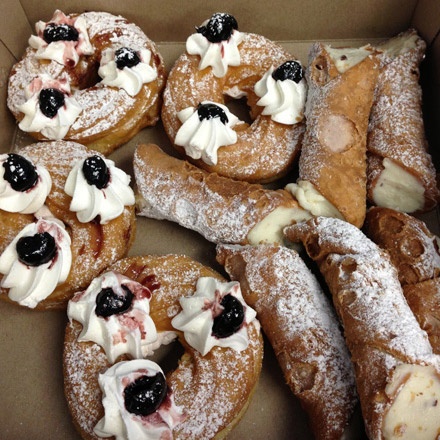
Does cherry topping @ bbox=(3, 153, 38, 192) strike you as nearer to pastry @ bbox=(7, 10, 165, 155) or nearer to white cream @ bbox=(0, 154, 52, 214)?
white cream @ bbox=(0, 154, 52, 214)

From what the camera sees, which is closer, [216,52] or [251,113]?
[216,52]

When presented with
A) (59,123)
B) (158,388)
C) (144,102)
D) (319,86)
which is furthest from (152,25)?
(158,388)

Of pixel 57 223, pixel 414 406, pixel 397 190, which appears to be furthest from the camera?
pixel 397 190

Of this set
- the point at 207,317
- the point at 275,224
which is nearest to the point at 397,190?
the point at 275,224

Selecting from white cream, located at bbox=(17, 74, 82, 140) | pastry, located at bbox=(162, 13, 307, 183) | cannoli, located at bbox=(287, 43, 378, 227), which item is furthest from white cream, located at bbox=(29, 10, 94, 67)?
cannoli, located at bbox=(287, 43, 378, 227)

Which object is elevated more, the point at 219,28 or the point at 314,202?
the point at 219,28

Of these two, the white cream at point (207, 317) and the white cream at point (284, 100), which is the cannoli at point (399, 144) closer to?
the white cream at point (284, 100)

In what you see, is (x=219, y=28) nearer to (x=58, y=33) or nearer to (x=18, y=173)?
(x=58, y=33)

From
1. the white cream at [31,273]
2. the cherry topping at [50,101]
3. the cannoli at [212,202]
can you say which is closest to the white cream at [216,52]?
the cannoli at [212,202]
